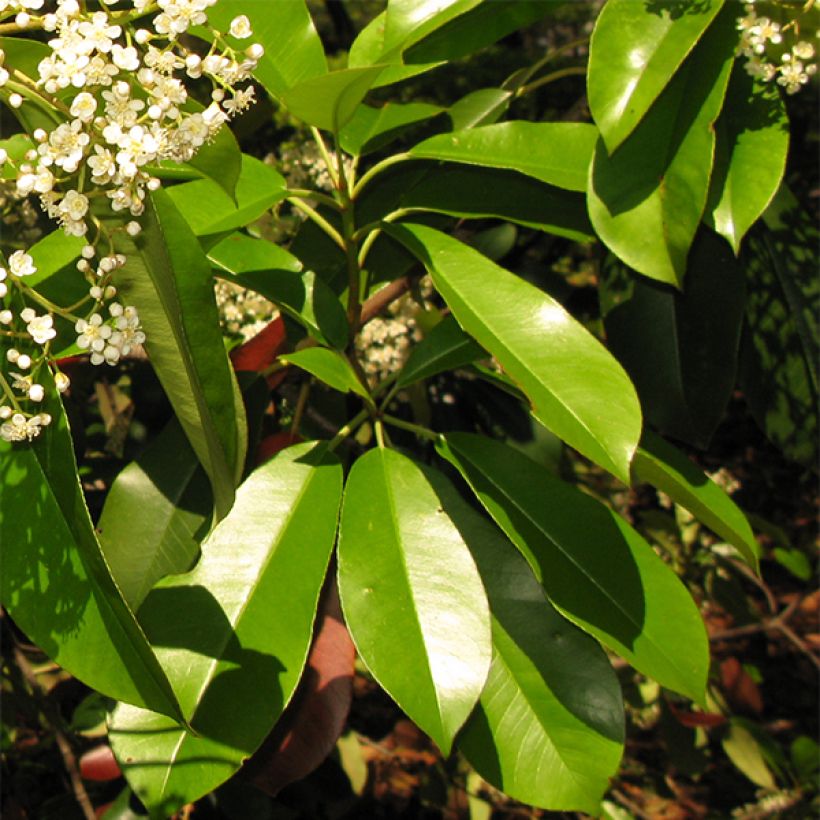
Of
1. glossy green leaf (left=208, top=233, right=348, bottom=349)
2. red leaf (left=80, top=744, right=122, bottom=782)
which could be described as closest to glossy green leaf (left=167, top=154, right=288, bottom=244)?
glossy green leaf (left=208, top=233, right=348, bottom=349)

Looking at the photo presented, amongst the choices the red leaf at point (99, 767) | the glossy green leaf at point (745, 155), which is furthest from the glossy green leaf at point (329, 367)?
the red leaf at point (99, 767)

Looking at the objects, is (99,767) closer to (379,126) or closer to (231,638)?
(231,638)

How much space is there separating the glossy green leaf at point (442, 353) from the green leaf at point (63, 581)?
0.50 m

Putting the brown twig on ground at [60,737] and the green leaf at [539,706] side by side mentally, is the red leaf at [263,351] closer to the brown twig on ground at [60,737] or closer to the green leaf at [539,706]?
the green leaf at [539,706]

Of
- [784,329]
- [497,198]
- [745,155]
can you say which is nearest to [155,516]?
[497,198]

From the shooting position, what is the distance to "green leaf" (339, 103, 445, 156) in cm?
129

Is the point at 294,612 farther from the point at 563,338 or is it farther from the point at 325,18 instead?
the point at 325,18

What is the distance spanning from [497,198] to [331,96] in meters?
0.32

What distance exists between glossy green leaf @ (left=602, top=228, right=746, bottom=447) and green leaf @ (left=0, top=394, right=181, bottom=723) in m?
0.84

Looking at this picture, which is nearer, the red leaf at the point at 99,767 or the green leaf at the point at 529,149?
the green leaf at the point at 529,149

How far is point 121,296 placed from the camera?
861 millimetres

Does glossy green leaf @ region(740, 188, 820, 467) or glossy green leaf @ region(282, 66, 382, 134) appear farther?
glossy green leaf @ region(740, 188, 820, 467)

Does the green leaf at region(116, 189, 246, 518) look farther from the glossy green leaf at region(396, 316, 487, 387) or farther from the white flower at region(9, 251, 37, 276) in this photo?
the glossy green leaf at region(396, 316, 487, 387)

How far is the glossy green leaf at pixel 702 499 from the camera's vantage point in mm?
997
